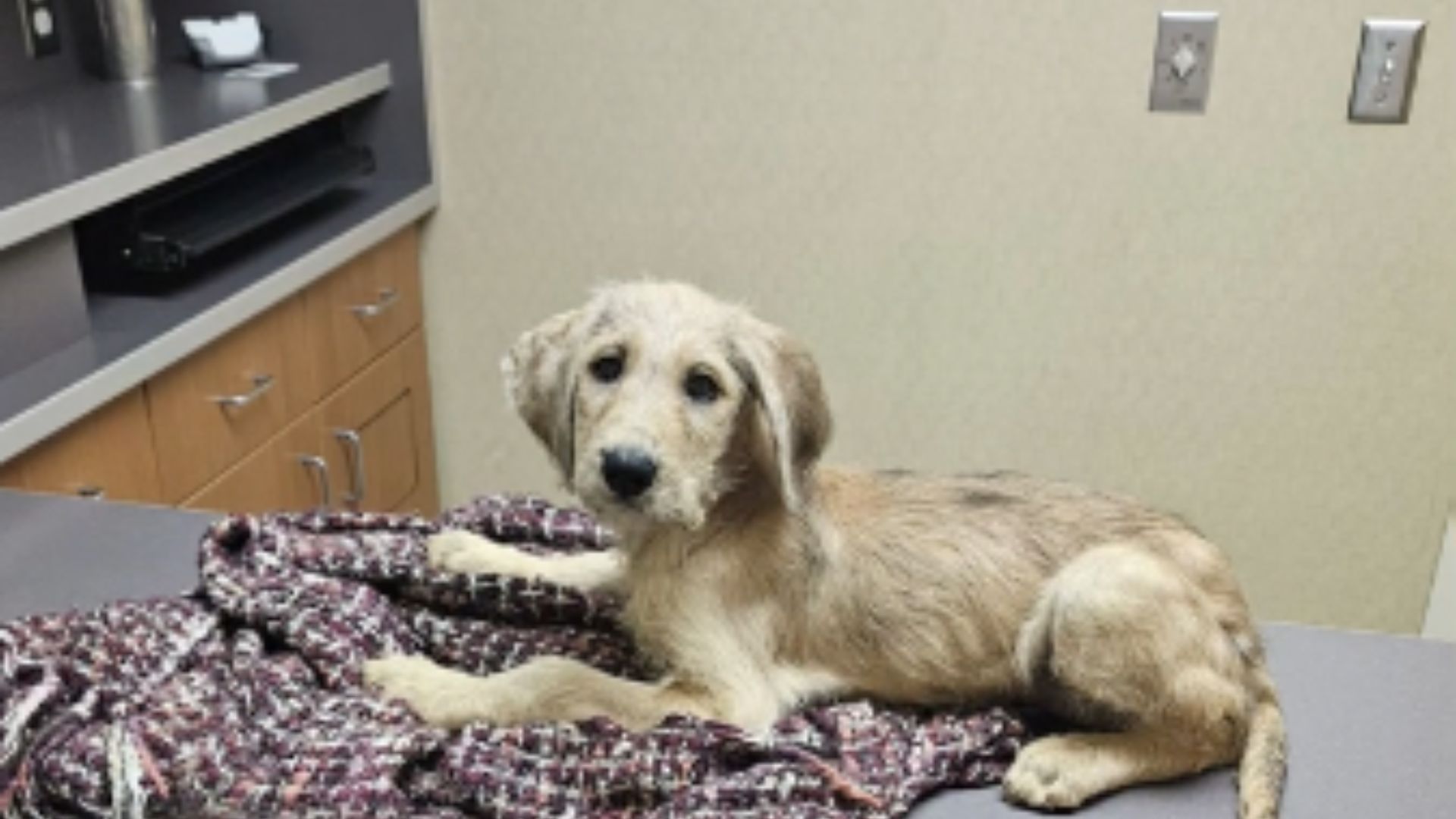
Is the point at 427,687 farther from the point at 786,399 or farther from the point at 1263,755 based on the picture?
the point at 1263,755

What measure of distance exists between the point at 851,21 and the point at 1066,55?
0.35 metres

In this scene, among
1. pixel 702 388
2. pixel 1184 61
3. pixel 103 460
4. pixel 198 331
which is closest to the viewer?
pixel 702 388

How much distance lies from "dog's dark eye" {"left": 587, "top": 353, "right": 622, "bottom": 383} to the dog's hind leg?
42 centimetres

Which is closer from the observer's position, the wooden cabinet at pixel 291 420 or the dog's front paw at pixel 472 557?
the dog's front paw at pixel 472 557

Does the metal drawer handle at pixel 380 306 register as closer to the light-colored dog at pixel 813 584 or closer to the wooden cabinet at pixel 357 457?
the wooden cabinet at pixel 357 457

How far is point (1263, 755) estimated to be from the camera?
3.43ft

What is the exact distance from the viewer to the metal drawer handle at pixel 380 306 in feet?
7.69

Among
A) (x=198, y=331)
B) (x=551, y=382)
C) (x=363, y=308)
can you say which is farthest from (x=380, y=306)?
(x=551, y=382)

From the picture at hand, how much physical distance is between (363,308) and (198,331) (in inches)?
19.5

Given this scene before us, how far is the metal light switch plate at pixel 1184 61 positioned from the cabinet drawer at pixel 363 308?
135 centimetres

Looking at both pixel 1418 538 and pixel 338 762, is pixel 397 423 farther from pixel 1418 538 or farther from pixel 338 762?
pixel 1418 538

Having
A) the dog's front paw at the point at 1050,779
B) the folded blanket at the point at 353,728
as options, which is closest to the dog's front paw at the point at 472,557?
the folded blanket at the point at 353,728

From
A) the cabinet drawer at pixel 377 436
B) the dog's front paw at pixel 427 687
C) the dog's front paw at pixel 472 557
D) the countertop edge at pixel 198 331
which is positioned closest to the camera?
the dog's front paw at pixel 427 687

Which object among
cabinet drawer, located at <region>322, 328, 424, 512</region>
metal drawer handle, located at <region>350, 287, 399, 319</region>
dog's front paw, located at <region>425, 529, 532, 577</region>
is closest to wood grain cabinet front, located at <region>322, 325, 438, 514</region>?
cabinet drawer, located at <region>322, 328, 424, 512</region>
